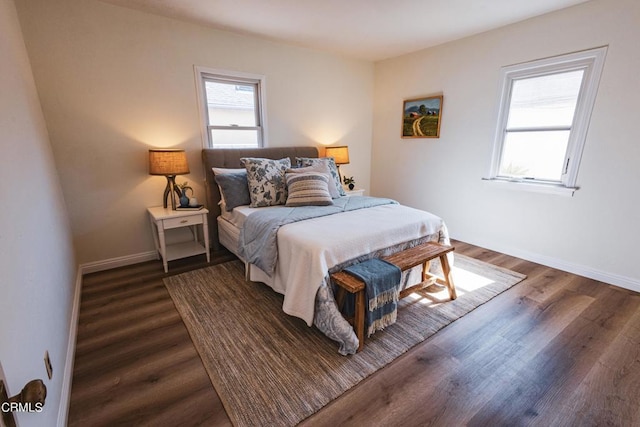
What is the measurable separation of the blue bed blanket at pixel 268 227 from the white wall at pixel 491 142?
1598mm

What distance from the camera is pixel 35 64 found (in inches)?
94.7

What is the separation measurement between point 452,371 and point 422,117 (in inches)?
130

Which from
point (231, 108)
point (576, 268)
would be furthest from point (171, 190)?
point (576, 268)

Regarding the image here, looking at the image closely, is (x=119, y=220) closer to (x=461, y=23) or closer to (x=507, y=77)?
(x=461, y=23)

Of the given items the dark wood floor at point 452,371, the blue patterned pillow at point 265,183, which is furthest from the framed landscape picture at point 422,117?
the dark wood floor at point 452,371

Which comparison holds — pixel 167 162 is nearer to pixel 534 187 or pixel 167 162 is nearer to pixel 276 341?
pixel 276 341

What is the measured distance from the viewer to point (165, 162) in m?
2.81

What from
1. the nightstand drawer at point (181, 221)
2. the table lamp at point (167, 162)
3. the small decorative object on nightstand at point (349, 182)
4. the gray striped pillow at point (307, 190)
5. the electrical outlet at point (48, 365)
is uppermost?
the table lamp at point (167, 162)

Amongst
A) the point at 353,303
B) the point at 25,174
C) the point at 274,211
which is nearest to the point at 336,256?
the point at 353,303

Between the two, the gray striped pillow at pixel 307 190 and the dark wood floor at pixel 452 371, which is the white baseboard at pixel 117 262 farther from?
the gray striped pillow at pixel 307 190

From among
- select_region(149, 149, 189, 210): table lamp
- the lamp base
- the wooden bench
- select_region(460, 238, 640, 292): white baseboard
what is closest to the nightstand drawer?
the lamp base

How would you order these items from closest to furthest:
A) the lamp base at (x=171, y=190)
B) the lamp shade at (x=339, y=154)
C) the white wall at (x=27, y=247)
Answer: the white wall at (x=27, y=247), the lamp base at (x=171, y=190), the lamp shade at (x=339, y=154)

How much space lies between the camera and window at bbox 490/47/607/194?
266 centimetres

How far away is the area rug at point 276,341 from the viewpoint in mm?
1521
